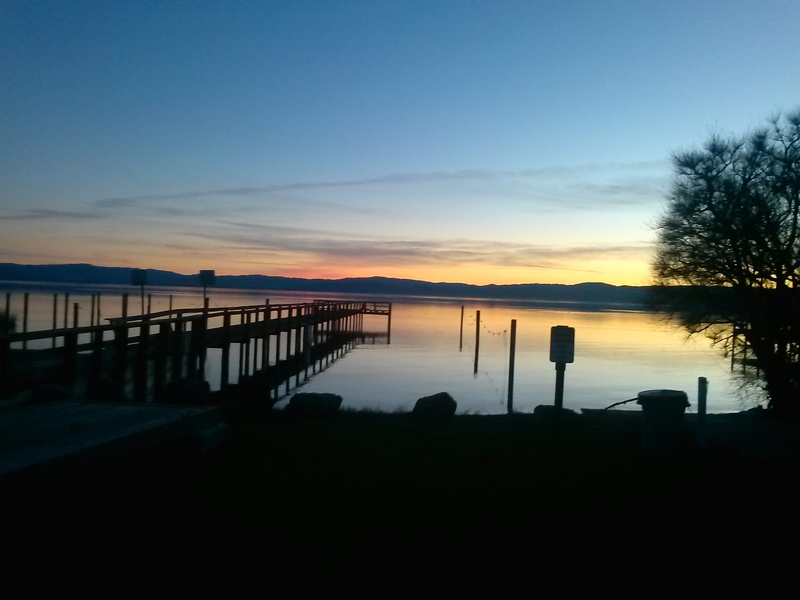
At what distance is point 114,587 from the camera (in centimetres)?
438

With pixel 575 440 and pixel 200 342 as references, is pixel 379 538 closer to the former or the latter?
pixel 575 440

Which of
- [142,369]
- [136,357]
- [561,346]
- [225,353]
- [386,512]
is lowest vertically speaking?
[225,353]

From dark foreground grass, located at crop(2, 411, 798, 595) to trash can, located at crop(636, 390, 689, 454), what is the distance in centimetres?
19

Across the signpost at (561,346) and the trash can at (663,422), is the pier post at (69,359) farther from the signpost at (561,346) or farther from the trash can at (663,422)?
the trash can at (663,422)

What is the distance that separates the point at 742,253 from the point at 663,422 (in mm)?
10944

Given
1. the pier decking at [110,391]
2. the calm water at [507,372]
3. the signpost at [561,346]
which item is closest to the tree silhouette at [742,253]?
the calm water at [507,372]

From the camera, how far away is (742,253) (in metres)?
18.4

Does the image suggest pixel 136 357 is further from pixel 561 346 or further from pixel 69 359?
pixel 561 346

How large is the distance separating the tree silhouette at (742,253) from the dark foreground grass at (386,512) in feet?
31.1

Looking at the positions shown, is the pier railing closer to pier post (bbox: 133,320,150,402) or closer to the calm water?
pier post (bbox: 133,320,150,402)

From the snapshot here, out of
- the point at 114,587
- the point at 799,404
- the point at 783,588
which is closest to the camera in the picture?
the point at 114,587

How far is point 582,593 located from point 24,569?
3160 millimetres

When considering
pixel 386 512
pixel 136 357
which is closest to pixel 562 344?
pixel 386 512

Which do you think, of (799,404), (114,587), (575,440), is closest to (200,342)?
(575,440)
